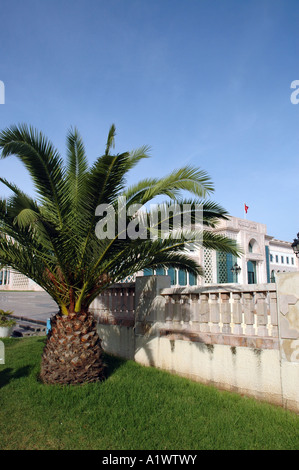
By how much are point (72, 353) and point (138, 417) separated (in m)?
1.90

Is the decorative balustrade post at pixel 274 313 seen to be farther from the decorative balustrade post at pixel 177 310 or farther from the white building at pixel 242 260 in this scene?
the white building at pixel 242 260

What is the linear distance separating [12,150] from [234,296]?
4.22m

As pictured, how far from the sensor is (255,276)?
32625mm

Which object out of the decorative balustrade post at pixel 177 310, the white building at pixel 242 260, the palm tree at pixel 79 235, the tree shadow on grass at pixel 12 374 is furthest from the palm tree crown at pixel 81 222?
the white building at pixel 242 260

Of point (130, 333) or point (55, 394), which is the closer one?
point (55, 394)

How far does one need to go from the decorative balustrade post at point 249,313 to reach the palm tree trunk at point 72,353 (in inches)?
102

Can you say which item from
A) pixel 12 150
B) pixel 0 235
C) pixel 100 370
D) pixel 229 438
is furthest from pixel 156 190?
pixel 229 438

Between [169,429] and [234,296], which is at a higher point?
[234,296]

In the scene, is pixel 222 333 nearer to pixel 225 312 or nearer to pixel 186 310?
pixel 225 312

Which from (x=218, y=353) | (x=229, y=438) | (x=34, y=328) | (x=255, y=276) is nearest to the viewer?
(x=229, y=438)
